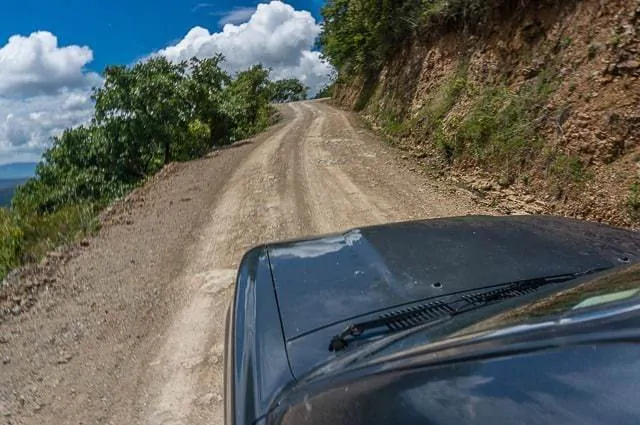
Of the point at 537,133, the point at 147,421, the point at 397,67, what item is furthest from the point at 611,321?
the point at 397,67

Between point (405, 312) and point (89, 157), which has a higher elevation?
point (89, 157)

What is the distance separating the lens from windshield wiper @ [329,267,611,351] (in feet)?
5.20

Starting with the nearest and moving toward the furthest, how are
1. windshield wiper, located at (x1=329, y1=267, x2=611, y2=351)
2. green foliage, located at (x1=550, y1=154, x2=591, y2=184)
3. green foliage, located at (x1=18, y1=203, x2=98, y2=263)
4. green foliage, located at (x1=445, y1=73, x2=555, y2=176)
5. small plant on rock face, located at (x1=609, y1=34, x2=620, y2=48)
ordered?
windshield wiper, located at (x1=329, y1=267, x2=611, y2=351) → green foliage, located at (x1=550, y1=154, x2=591, y2=184) → green foliage, located at (x1=18, y1=203, x2=98, y2=263) → small plant on rock face, located at (x1=609, y1=34, x2=620, y2=48) → green foliage, located at (x1=445, y1=73, x2=555, y2=176)

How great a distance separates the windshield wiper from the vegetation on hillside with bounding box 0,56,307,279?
5.65m

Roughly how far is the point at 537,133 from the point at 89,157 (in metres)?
9.66

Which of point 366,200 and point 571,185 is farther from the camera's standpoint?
point 366,200

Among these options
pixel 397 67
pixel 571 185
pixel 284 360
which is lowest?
pixel 571 185

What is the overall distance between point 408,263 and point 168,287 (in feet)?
10.6

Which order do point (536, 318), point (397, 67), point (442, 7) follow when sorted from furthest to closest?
1. point (397, 67)
2. point (442, 7)
3. point (536, 318)

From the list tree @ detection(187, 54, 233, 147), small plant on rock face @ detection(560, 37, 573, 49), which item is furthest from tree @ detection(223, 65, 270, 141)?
small plant on rock face @ detection(560, 37, 573, 49)

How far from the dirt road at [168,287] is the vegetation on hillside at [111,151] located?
3.05 ft

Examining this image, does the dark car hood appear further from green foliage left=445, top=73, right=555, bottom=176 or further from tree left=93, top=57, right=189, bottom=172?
tree left=93, top=57, right=189, bottom=172

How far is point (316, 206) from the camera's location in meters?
6.81

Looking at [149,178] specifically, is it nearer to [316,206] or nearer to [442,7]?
[316,206]
